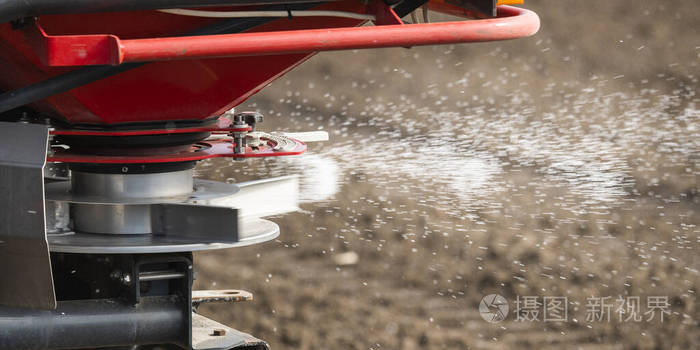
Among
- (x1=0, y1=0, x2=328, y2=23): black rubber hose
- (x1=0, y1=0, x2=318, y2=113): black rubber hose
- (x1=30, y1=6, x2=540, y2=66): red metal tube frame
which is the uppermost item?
(x1=0, y1=0, x2=328, y2=23): black rubber hose

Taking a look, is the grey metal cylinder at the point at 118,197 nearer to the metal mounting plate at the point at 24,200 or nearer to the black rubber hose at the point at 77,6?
the metal mounting plate at the point at 24,200

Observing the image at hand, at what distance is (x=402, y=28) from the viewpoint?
1.33m

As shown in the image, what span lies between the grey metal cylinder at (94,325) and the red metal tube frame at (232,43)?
476 mm

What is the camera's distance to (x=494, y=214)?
3.40 metres

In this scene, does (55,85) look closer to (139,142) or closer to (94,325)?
(139,142)

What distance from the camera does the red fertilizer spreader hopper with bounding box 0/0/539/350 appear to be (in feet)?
4.36

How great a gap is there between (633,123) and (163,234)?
101 inches

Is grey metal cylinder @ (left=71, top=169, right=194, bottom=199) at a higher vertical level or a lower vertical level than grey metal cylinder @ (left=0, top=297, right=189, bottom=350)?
higher

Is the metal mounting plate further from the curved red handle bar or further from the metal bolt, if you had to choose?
the metal bolt

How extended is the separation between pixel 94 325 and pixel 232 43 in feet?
1.97

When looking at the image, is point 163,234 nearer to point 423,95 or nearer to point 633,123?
point 423,95

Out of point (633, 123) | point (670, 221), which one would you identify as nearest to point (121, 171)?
point (670, 221)

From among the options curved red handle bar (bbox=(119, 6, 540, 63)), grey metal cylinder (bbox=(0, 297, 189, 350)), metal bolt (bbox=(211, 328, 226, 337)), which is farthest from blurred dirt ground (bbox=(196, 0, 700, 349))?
curved red handle bar (bbox=(119, 6, 540, 63))

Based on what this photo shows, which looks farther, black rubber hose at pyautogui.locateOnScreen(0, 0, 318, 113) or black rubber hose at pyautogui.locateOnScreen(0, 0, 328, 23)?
black rubber hose at pyautogui.locateOnScreen(0, 0, 318, 113)
